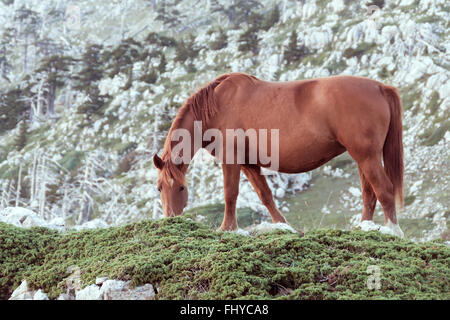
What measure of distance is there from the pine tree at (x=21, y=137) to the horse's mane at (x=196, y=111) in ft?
151

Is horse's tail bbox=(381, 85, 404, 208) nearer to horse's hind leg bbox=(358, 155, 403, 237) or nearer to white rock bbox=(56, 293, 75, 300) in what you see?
horse's hind leg bbox=(358, 155, 403, 237)

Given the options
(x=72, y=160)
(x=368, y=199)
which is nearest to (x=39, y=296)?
(x=368, y=199)

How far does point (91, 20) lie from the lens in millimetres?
84188

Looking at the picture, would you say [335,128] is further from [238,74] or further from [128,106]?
[128,106]

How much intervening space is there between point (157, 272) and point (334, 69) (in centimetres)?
3740

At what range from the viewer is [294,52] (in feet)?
146

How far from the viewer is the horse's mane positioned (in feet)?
25.2

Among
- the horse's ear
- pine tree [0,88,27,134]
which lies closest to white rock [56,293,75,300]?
the horse's ear

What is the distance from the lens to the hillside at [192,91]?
27031 millimetres

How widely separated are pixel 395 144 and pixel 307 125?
1.49 meters

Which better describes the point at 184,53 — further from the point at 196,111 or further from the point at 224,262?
the point at 224,262

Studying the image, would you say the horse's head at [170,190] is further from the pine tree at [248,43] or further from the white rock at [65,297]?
the pine tree at [248,43]

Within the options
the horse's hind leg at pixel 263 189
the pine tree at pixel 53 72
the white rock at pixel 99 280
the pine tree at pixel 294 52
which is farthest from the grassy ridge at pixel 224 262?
the pine tree at pixel 53 72
